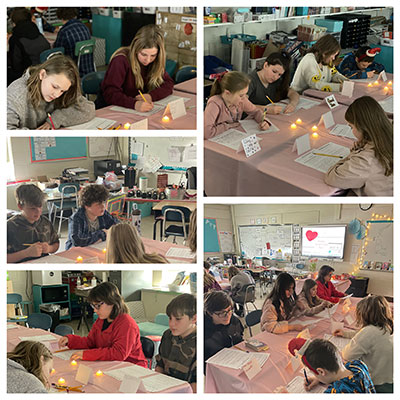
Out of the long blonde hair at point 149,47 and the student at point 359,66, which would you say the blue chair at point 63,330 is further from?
the student at point 359,66

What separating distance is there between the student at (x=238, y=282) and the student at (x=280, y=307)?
15 centimetres

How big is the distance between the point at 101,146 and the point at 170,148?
31cm

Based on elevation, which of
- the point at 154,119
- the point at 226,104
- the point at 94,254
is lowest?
the point at 94,254

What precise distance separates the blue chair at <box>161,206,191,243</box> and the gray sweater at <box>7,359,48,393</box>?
83 centimetres

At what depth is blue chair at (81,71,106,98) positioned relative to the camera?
3432 mm

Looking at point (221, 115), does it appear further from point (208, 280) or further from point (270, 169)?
point (208, 280)

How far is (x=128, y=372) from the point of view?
238 cm

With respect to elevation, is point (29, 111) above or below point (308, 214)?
above

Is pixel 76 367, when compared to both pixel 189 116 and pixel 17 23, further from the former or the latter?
pixel 17 23

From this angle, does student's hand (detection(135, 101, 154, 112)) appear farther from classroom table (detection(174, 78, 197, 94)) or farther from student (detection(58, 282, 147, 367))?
student (detection(58, 282, 147, 367))

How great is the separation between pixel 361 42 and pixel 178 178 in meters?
2.07

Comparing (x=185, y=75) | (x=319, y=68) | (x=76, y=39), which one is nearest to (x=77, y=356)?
(x=185, y=75)

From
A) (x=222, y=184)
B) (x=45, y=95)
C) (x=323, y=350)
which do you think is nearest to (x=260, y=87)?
(x=222, y=184)

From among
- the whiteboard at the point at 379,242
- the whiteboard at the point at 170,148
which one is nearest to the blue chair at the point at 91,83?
the whiteboard at the point at 170,148
